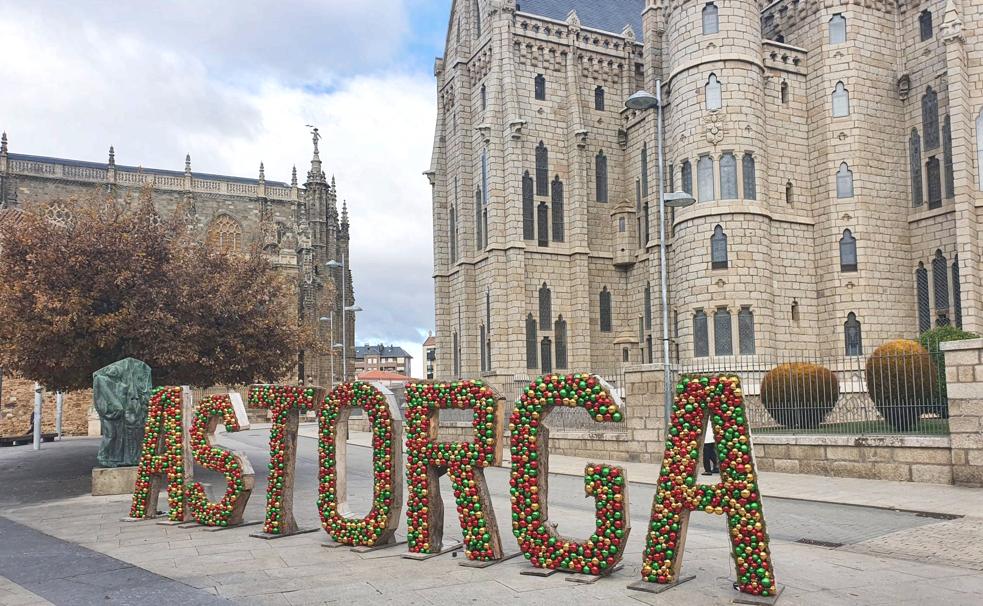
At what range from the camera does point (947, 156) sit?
93.4ft

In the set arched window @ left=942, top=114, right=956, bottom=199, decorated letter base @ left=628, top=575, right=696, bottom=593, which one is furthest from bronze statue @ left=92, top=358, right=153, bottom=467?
arched window @ left=942, top=114, right=956, bottom=199

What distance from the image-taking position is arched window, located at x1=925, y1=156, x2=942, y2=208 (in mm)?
29125

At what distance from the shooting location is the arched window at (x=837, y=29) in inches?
1191

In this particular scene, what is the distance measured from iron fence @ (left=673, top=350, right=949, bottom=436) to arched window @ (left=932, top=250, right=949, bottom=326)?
43.1 feet

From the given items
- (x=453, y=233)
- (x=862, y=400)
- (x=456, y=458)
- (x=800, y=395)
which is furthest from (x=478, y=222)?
(x=456, y=458)

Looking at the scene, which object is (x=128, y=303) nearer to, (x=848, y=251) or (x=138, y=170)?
(x=848, y=251)

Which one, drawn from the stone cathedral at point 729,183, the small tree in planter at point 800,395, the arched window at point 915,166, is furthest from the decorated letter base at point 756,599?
the arched window at point 915,166

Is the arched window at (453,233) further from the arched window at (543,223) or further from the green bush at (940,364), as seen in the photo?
the green bush at (940,364)

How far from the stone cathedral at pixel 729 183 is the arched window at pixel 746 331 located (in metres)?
0.07

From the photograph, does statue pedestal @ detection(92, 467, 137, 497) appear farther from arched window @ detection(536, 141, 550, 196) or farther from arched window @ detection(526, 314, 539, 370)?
arched window @ detection(536, 141, 550, 196)

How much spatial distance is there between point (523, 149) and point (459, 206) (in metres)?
4.55

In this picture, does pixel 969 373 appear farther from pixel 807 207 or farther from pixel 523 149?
pixel 523 149

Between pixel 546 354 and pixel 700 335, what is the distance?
7.66 m

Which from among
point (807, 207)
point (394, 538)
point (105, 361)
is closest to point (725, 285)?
point (807, 207)
